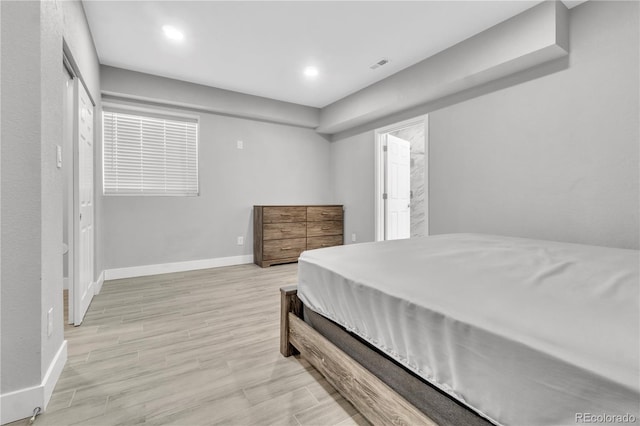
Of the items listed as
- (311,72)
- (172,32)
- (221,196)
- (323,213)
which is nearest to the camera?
(172,32)

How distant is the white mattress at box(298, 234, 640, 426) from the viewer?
22.9 inches

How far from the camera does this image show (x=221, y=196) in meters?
4.25

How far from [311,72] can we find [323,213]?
2106mm

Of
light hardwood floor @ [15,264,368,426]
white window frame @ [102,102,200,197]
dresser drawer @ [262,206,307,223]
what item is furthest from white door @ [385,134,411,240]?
white window frame @ [102,102,200,197]

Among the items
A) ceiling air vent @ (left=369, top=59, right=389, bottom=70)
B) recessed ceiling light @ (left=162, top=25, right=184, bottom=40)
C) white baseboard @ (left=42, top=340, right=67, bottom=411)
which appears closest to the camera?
white baseboard @ (left=42, top=340, right=67, bottom=411)

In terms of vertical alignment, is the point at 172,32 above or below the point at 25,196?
above

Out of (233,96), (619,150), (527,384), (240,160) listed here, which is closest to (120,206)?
(240,160)

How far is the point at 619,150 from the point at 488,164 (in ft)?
3.14

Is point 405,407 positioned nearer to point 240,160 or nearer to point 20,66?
point 20,66

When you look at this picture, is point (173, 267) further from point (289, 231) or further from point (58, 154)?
point (58, 154)

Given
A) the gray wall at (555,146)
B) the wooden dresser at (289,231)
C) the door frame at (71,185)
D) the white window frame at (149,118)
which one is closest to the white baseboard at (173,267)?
the wooden dresser at (289,231)

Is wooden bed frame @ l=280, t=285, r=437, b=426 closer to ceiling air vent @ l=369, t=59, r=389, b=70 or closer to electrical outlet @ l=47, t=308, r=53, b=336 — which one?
electrical outlet @ l=47, t=308, r=53, b=336

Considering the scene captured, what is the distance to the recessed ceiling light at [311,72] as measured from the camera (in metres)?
3.44

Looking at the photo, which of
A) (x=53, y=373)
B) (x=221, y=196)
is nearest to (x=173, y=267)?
(x=221, y=196)
